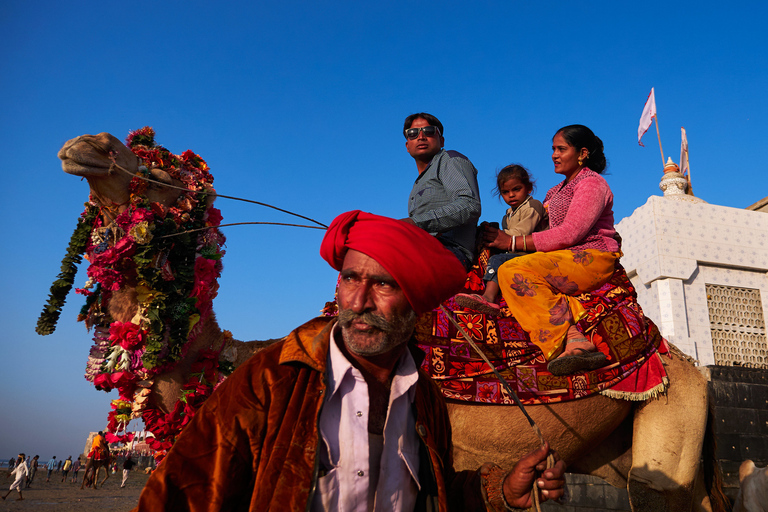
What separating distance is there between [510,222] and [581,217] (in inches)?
21.6

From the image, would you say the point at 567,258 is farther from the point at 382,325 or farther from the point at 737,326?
the point at 737,326

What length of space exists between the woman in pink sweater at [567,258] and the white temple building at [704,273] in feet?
33.2

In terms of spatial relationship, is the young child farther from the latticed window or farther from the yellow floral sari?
the latticed window

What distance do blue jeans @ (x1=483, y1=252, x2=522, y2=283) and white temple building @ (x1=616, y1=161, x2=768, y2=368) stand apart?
34.4ft

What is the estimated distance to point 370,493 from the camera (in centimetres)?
184

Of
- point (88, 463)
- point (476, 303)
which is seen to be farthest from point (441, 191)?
point (88, 463)

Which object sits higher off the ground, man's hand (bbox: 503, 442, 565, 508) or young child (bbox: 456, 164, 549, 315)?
young child (bbox: 456, 164, 549, 315)

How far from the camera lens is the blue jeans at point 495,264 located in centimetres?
384

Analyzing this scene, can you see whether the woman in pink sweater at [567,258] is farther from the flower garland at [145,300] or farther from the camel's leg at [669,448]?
the flower garland at [145,300]

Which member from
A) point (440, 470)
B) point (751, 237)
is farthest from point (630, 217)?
point (440, 470)

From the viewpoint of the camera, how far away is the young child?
3.81 metres

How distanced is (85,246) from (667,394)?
409 centimetres

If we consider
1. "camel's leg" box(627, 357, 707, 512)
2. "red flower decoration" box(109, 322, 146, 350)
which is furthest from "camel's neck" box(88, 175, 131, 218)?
"camel's leg" box(627, 357, 707, 512)

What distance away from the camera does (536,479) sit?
1928 mm
